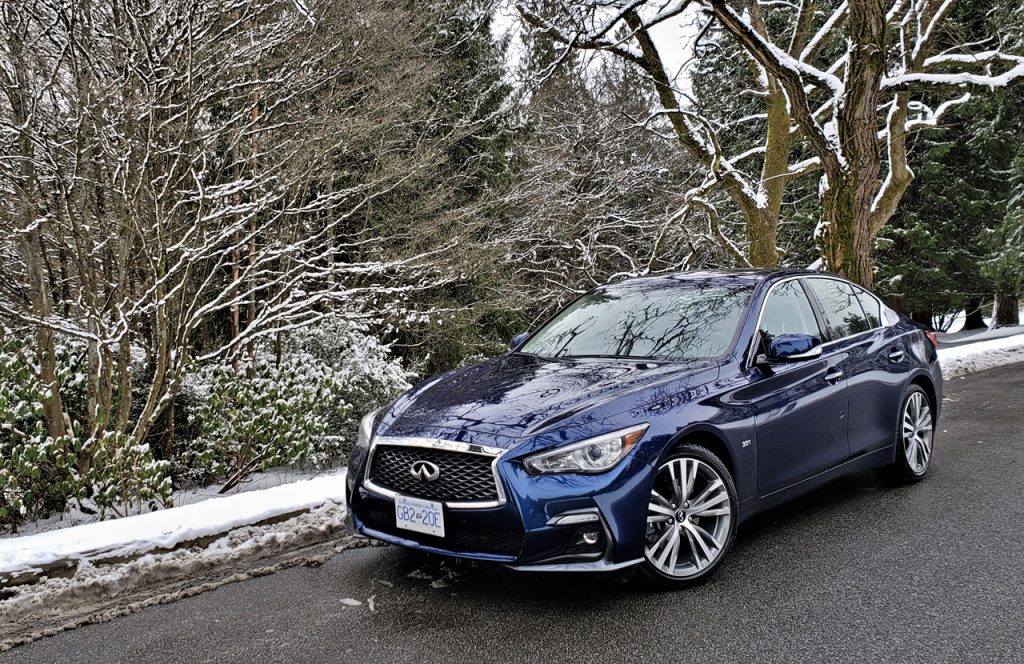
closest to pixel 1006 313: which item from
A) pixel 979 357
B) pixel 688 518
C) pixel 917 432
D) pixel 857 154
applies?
pixel 979 357

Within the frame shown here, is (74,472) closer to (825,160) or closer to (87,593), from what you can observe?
(87,593)

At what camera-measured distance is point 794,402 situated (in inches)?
171

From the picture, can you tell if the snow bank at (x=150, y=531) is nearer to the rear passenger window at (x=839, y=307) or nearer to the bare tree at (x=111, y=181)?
the bare tree at (x=111, y=181)

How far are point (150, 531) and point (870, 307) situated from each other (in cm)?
498

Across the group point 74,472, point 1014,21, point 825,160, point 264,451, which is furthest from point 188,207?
point 1014,21

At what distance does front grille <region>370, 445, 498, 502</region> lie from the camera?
11.1ft

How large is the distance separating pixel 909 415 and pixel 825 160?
6236 mm

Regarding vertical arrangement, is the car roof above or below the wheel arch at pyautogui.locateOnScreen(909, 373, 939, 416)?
above

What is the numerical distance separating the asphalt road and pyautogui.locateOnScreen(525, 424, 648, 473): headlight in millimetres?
661

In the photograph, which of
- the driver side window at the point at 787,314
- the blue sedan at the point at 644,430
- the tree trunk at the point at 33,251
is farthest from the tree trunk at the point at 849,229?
the tree trunk at the point at 33,251

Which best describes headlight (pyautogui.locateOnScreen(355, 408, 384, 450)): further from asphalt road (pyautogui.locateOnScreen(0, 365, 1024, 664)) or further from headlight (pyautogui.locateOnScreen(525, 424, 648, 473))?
headlight (pyautogui.locateOnScreen(525, 424, 648, 473))

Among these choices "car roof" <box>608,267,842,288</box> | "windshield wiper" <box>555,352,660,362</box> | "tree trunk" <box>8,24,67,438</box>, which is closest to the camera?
"windshield wiper" <box>555,352,660,362</box>

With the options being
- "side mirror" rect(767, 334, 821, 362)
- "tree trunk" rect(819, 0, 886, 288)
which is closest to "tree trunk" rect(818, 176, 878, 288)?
"tree trunk" rect(819, 0, 886, 288)

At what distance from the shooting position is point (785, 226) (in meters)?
23.2
